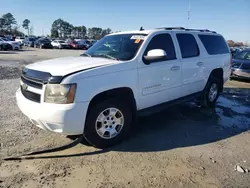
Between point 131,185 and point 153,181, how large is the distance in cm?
30

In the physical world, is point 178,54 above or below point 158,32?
below

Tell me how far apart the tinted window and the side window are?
31 centimetres

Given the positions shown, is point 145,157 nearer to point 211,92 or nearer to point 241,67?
point 211,92

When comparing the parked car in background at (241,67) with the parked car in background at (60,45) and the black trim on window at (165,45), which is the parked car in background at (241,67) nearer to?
the black trim on window at (165,45)

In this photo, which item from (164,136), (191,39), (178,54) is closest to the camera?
(164,136)

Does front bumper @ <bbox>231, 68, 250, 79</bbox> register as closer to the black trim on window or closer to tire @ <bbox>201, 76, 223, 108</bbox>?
tire @ <bbox>201, 76, 223, 108</bbox>

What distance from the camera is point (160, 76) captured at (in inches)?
181

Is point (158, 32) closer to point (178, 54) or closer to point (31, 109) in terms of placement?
point (178, 54)

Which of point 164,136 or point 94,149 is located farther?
point 164,136

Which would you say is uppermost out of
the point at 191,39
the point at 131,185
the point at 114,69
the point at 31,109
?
the point at 191,39

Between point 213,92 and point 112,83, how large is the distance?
3833mm

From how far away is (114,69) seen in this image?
12.6 feet

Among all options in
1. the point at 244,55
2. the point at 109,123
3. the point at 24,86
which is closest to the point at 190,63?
the point at 109,123

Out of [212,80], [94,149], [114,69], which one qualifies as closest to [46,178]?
[94,149]
